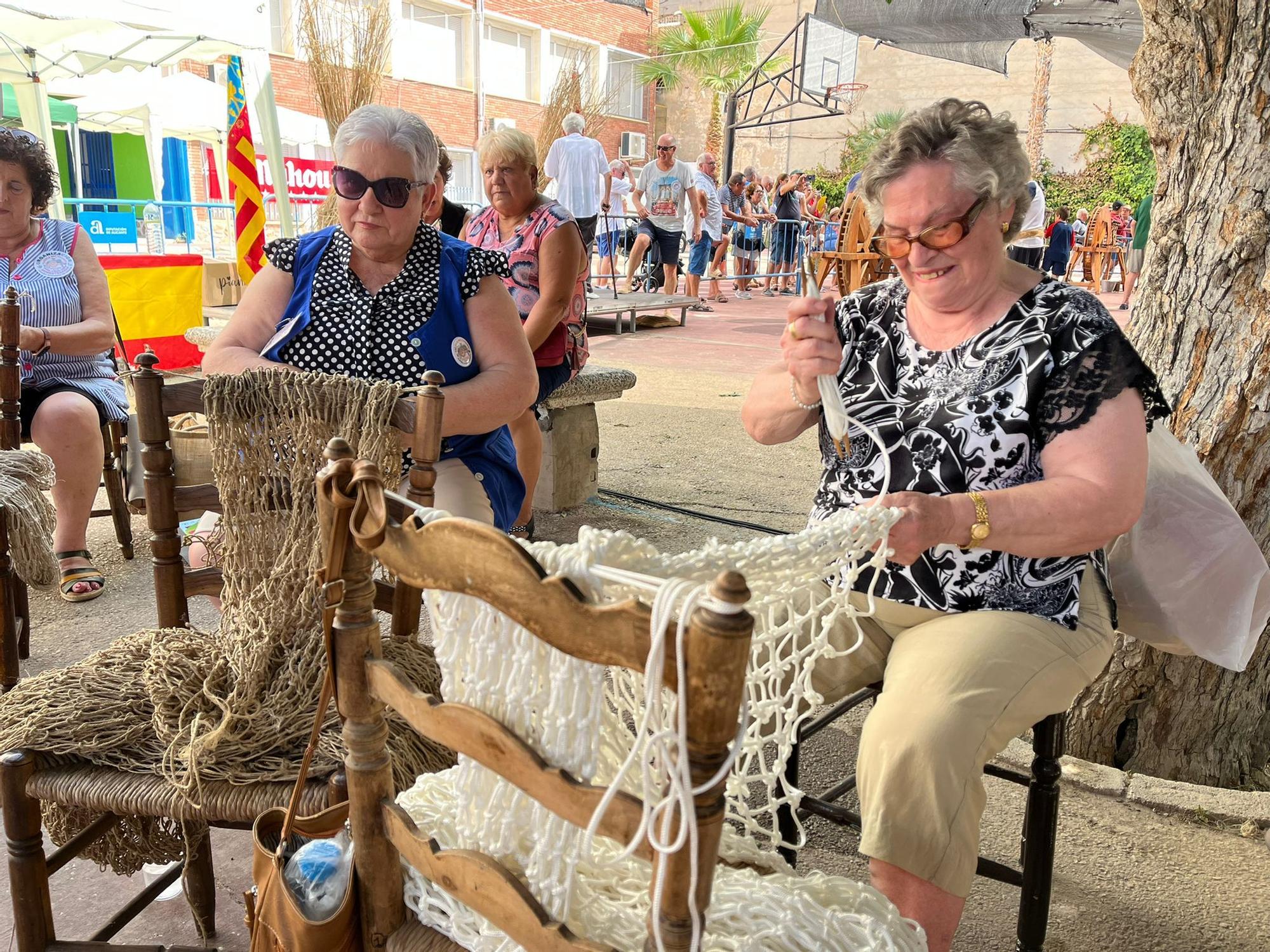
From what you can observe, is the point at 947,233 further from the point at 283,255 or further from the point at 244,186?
the point at 244,186

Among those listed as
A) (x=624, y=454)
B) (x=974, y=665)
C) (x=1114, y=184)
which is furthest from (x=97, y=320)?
(x=1114, y=184)

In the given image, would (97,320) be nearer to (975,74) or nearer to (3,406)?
(3,406)

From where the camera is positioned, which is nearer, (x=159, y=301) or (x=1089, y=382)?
(x=1089, y=382)

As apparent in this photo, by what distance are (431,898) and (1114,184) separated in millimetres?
26797

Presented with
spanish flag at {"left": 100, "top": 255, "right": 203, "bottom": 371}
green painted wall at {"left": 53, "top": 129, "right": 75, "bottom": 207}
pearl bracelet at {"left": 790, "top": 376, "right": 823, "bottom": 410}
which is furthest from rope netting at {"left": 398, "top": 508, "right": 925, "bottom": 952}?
green painted wall at {"left": 53, "top": 129, "right": 75, "bottom": 207}

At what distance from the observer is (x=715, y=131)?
28.4 metres

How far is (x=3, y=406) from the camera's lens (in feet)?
9.27

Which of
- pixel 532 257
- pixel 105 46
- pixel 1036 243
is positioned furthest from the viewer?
pixel 1036 243

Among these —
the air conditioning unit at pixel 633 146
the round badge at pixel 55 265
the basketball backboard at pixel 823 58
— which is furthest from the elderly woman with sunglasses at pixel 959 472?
the air conditioning unit at pixel 633 146

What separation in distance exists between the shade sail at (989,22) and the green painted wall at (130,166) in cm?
1498

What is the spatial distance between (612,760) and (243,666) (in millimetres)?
812

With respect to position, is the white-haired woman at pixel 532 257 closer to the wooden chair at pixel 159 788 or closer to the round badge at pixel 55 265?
the round badge at pixel 55 265

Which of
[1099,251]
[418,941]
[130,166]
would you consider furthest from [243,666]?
[130,166]

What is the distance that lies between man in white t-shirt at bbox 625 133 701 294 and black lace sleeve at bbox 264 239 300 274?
30.0 feet
